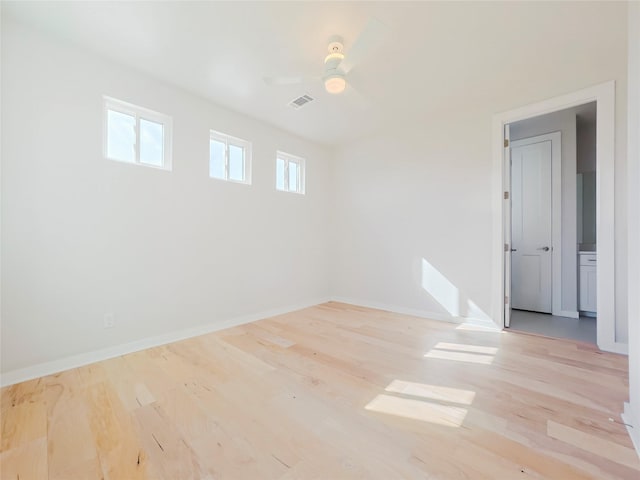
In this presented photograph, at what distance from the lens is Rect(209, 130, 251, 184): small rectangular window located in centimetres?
352

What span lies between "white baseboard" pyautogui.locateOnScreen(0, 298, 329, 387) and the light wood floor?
0.31ft

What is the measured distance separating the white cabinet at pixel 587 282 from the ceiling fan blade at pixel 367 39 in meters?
4.17

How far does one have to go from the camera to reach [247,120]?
3811mm

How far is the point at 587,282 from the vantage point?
3836 millimetres

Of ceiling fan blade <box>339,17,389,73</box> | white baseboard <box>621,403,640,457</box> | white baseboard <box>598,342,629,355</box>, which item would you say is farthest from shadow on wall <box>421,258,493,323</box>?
ceiling fan blade <box>339,17,389,73</box>

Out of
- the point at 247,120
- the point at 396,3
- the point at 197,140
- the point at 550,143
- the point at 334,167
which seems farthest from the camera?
the point at 334,167

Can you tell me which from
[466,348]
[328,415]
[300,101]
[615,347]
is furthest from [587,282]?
[300,101]

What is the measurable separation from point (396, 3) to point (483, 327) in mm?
3513

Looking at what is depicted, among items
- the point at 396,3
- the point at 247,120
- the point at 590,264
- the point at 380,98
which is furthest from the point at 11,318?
the point at 590,264

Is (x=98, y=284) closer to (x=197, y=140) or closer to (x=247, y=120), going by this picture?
(x=197, y=140)

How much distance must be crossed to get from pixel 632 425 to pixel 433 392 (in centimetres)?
104

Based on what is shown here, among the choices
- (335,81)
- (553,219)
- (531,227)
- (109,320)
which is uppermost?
(335,81)

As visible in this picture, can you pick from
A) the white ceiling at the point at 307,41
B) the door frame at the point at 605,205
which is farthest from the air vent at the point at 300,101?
the door frame at the point at 605,205

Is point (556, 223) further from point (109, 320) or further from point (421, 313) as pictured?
point (109, 320)
